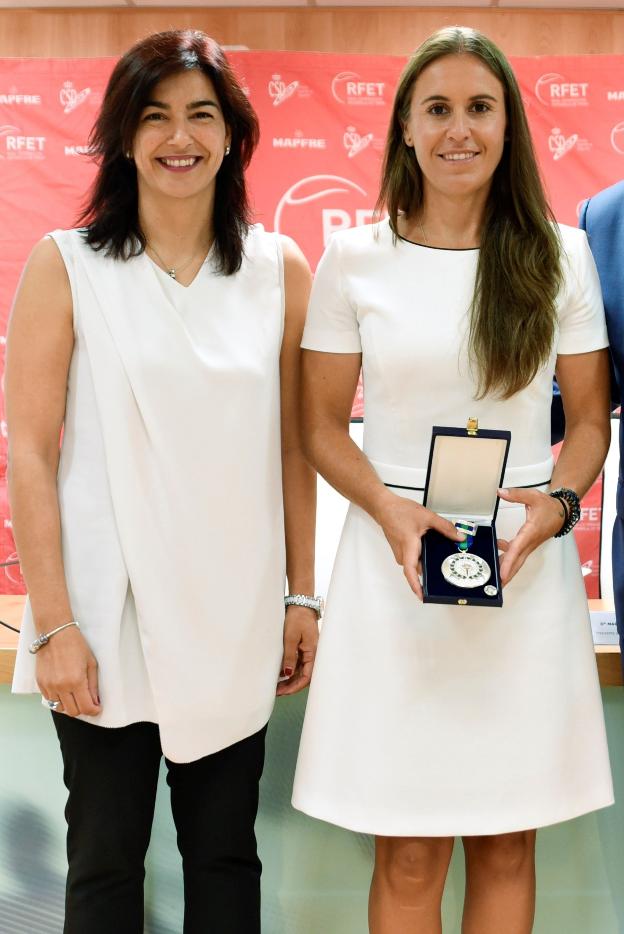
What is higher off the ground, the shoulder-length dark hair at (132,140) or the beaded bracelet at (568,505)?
the shoulder-length dark hair at (132,140)

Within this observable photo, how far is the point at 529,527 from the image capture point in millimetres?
1334

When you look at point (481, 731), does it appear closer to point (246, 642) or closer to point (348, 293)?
point (246, 642)

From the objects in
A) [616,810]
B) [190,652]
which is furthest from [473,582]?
[616,810]

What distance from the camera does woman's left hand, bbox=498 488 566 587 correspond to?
131 centimetres

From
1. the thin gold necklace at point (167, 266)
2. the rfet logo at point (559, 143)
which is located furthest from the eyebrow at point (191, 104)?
the rfet logo at point (559, 143)

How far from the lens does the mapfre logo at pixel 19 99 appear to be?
4.13 meters

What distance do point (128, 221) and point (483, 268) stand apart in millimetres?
527

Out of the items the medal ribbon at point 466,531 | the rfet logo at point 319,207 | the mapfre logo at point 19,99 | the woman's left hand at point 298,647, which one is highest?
the mapfre logo at point 19,99

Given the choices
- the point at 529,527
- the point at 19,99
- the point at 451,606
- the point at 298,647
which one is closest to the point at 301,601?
the point at 298,647

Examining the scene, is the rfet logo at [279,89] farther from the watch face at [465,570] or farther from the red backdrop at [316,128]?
the watch face at [465,570]

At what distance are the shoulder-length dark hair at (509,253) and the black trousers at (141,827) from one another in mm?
665

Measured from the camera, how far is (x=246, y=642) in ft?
4.67

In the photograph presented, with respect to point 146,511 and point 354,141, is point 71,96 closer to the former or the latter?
point 354,141

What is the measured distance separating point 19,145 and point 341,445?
322 centimetres
